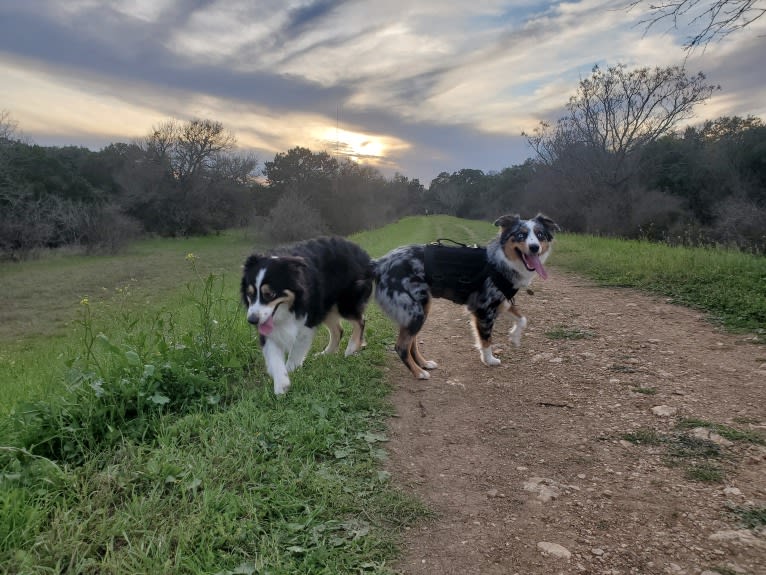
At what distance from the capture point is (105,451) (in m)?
3.42

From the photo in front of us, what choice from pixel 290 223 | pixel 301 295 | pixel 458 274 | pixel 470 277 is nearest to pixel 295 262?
pixel 301 295

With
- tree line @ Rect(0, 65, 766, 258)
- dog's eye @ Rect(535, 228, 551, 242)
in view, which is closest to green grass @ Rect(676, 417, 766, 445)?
dog's eye @ Rect(535, 228, 551, 242)

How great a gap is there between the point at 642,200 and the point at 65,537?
31.7 meters

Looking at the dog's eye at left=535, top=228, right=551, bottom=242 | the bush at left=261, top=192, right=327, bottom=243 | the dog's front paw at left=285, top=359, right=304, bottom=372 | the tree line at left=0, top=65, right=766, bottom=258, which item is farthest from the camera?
the bush at left=261, top=192, right=327, bottom=243

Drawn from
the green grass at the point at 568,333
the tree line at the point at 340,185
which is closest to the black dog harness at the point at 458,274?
the green grass at the point at 568,333

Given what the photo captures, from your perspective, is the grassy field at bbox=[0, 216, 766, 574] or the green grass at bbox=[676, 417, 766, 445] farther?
the green grass at bbox=[676, 417, 766, 445]

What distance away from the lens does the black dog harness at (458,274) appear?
219 inches

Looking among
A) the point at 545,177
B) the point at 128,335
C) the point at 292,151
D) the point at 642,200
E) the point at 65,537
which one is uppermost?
the point at 292,151

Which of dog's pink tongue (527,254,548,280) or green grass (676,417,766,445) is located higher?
dog's pink tongue (527,254,548,280)

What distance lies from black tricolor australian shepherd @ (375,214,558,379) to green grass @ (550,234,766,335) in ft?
9.78

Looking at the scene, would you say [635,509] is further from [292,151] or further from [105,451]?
[292,151]

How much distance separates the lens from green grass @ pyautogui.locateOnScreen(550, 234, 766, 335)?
21.5ft

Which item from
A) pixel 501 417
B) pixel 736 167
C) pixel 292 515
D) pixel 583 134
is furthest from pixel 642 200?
pixel 292 515

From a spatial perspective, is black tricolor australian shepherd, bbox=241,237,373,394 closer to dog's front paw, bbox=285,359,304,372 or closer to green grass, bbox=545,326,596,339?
dog's front paw, bbox=285,359,304,372
